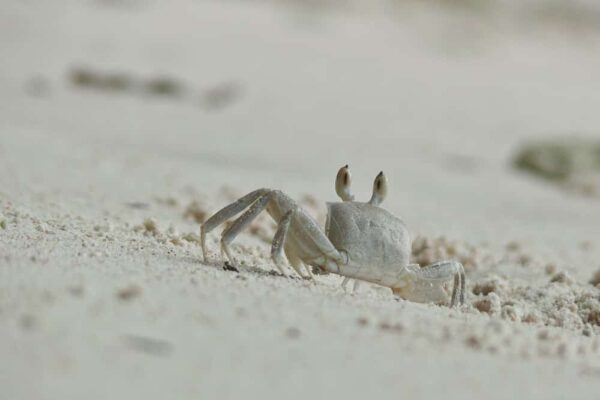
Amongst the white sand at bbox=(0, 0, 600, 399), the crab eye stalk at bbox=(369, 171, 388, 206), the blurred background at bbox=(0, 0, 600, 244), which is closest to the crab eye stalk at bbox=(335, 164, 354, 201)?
the crab eye stalk at bbox=(369, 171, 388, 206)

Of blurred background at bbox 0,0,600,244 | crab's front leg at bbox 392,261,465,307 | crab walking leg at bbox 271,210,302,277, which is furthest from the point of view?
blurred background at bbox 0,0,600,244

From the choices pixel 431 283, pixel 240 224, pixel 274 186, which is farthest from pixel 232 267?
pixel 274 186

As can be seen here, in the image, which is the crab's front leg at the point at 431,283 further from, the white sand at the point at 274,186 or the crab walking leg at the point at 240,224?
the crab walking leg at the point at 240,224

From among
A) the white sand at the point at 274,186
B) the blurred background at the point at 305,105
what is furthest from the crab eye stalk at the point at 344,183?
the blurred background at the point at 305,105

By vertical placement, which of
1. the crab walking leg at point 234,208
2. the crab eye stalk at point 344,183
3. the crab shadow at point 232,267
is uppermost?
the crab eye stalk at point 344,183

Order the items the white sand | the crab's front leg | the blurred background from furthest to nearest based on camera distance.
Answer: the blurred background → the crab's front leg → the white sand

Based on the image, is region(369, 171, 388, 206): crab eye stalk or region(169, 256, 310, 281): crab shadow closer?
region(169, 256, 310, 281): crab shadow

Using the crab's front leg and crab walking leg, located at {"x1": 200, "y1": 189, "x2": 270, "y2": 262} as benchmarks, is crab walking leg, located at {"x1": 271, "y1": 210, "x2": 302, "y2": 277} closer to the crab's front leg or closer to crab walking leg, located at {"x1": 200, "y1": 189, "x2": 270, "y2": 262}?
crab walking leg, located at {"x1": 200, "y1": 189, "x2": 270, "y2": 262}
